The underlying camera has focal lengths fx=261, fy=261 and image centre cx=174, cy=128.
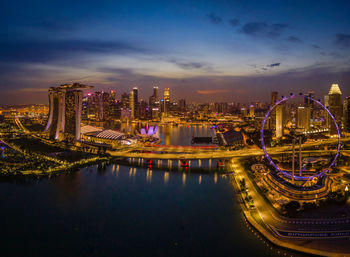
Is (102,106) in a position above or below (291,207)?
above

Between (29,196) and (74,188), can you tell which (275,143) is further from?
(29,196)

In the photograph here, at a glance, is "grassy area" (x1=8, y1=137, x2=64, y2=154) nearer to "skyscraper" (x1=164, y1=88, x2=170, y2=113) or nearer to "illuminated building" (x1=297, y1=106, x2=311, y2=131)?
"illuminated building" (x1=297, y1=106, x2=311, y2=131)

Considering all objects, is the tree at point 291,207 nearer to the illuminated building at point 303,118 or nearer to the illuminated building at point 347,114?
the illuminated building at point 347,114

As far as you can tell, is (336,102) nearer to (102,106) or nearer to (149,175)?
(149,175)

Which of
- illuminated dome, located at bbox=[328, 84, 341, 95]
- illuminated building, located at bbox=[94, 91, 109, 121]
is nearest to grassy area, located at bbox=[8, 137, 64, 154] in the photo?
illuminated building, located at bbox=[94, 91, 109, 121]

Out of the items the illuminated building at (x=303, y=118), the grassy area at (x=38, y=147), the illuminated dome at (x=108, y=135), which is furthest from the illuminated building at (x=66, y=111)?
the illuminated building at (x=303, y=118)

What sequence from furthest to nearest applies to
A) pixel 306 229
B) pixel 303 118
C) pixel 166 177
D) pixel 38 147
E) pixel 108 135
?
pixel 303 118 → pixel 108 135 → pixel 38 147 → pixel 166 177 → pixel 306 229

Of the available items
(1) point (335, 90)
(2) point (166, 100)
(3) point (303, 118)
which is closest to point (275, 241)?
(3) point (303, 118)
